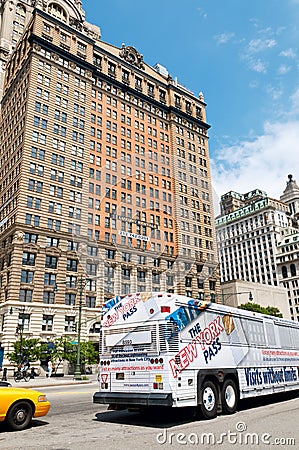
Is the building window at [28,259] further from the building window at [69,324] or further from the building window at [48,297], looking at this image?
the building window at [69,324]

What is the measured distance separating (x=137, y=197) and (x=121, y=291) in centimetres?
457

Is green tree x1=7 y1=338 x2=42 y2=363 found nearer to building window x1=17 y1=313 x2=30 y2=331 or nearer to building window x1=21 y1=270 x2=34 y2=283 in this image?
building window x1=17 y1=313 x2=30 y2=331

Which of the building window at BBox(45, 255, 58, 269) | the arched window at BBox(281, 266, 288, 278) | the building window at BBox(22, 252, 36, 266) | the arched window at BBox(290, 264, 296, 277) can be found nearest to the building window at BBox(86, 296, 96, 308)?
the building window at BBox(45, 255, 58, 269)

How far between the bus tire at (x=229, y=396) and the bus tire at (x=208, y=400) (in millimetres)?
372

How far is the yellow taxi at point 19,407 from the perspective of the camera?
28.5 feet

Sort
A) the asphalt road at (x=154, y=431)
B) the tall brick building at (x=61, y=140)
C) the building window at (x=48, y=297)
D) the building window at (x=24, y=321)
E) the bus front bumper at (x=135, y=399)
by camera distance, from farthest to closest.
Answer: the building window at (x=48, y=297)
the tall brick building at (x=61, y=140)
the building window at (x=24, y=321)
the bus front bumper at (x=135, y=399)
the asphalt road at (x=154, y=431)

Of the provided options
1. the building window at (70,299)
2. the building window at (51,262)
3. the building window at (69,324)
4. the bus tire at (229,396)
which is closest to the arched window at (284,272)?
the building window at (70,299)

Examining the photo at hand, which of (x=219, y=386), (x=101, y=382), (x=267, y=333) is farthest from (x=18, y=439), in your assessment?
(x=267, y=333)

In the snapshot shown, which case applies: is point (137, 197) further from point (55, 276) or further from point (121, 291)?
point (55, 276)

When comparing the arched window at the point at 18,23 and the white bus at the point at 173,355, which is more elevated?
the arched window at the point at 18,23

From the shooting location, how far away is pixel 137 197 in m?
13.3

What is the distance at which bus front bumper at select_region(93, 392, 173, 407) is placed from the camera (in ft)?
30.4

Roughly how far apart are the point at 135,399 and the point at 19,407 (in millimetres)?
2879

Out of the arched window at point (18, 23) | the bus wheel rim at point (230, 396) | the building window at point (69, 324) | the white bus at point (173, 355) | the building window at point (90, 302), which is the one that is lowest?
the bus wheel rim at point (230, 396)
